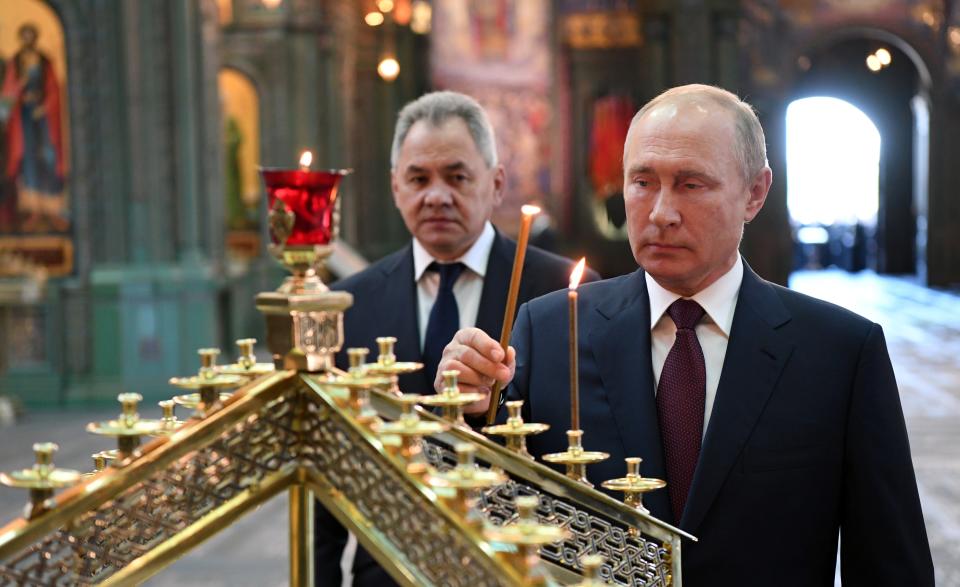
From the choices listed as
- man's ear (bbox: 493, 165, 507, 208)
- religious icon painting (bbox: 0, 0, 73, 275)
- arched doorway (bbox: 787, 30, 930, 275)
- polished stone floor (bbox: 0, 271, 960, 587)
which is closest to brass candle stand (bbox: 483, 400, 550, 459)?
man's ear (bbox: 493, 165, 507, 208)

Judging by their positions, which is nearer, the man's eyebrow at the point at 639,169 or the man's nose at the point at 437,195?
the man's eyebrow at the point at 639,169

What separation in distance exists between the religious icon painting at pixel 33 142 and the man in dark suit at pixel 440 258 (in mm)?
10231

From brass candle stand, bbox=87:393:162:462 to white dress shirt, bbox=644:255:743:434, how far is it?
3.50 feet

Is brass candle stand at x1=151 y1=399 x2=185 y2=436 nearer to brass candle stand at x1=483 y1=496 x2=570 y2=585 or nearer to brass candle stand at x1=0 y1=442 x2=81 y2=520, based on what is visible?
brass candle stand at x1=0 y1=442 x2=81 y2=520

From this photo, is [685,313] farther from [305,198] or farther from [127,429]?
[127,429]

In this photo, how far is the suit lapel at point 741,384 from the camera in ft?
7.07

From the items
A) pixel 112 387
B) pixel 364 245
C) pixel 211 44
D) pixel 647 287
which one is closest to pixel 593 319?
pixel 647 287

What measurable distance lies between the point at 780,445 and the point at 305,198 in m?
1.09

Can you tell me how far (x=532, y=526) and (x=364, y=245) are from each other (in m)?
22.1

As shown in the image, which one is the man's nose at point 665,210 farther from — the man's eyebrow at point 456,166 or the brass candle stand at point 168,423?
the man's eyebrow at point 456,166

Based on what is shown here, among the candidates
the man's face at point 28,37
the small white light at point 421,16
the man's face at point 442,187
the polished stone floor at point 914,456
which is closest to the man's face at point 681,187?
the man's face at point 442,187

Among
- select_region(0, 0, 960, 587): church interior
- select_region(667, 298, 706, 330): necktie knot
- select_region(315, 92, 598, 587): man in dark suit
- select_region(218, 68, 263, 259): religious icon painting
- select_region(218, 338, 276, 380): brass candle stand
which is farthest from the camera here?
select_region(218, 68, 263, 259): religious icon painting

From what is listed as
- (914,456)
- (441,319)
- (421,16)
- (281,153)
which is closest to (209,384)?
(441,319)

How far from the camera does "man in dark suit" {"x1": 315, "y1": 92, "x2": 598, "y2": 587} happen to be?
139 inches
